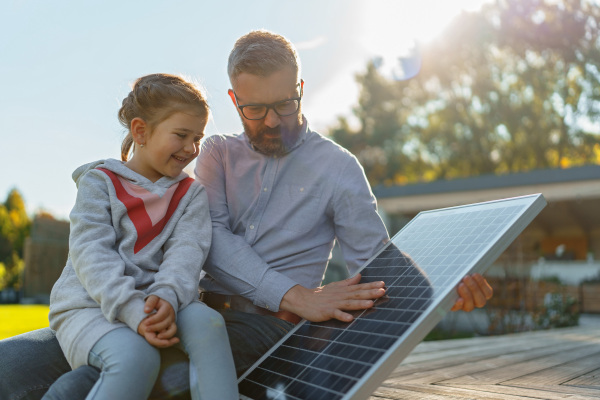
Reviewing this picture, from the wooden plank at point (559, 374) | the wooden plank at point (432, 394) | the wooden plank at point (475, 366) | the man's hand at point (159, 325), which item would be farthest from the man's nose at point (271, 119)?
the wooden plank at point (559, 374)

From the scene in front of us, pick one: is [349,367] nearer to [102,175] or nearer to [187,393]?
[187,393]

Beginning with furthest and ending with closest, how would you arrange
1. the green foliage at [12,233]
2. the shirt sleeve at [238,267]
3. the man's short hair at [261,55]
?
the green foliage at [12,233] → the man's short hair at [261,55] → the shirt sleeve at [238,267]

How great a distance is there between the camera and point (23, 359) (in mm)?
2057

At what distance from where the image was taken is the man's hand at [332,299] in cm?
192

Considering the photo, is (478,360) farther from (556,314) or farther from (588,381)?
(556,314)

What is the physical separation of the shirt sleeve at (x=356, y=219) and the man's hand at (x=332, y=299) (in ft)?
1.23

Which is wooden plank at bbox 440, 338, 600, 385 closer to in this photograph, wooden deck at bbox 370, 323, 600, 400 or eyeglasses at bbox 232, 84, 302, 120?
wooden deck at bbox 370, 323, 600, 400

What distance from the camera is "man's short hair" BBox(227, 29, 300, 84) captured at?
2357mm

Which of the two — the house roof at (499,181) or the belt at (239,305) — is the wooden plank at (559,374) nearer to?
the belt at (239,305)

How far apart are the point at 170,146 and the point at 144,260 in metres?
0.43

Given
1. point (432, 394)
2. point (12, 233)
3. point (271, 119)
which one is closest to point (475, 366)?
point (432, 394)

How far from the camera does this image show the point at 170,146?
2.13 m

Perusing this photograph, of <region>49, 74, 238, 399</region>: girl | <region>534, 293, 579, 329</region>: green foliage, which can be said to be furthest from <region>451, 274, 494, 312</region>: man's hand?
<region>534, 293, 579, 329</region>: green foliage

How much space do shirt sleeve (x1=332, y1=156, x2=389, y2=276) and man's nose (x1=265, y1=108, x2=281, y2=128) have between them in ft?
1.25
